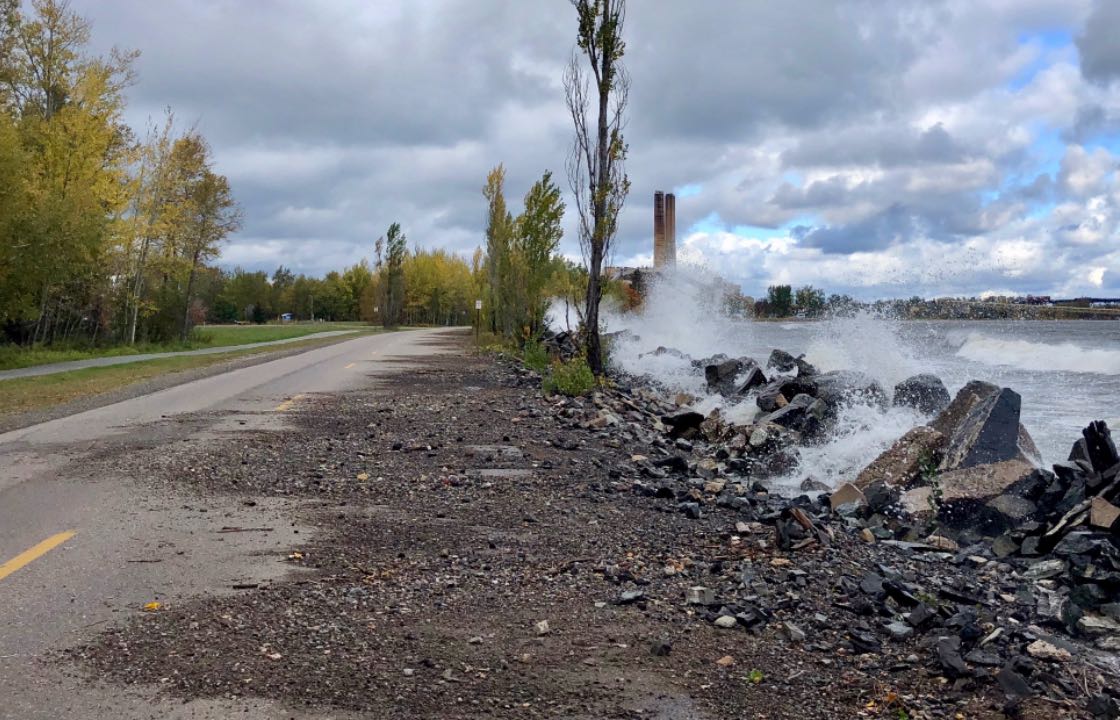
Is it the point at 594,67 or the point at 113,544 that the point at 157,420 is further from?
the point at 594,67

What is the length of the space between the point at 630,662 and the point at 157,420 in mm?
10878

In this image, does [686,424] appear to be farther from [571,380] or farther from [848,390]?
[848,390]

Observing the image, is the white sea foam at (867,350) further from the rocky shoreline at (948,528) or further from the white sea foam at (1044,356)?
the rocky shoreline at (948,528)

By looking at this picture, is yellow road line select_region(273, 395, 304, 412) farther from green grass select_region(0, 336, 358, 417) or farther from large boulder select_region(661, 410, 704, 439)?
large boulder select_region(661, 410, 704, 439)

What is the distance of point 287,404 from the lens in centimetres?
1553

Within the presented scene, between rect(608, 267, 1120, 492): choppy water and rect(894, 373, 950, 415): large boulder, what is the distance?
0.80m

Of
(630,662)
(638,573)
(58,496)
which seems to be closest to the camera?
(630,662)

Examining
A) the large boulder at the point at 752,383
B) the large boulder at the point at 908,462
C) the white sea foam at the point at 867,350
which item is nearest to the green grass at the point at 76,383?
the large boulder at the point at 908,462

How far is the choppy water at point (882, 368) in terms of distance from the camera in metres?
13.9

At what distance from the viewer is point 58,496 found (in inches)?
314

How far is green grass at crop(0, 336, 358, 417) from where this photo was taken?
16609 mm

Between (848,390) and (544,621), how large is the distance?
14.8 meters

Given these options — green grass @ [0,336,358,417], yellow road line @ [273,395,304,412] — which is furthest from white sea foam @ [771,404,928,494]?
green grass @ [0,336,358,417]

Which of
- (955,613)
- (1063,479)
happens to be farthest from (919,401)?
(955,613)
